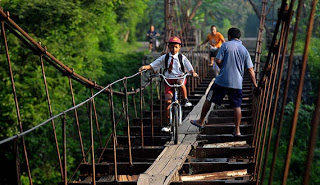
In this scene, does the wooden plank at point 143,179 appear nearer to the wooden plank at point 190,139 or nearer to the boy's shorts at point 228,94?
the wooden plank at point 190,139

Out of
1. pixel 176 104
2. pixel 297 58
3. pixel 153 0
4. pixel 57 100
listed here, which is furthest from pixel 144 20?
pixel 176 104

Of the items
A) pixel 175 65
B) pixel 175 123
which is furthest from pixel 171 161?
pixel 175 65

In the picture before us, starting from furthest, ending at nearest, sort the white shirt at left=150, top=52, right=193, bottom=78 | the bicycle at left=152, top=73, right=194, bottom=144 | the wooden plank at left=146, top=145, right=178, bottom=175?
the white shirt at left=150, top=52, right=193, bottom=78, the bicycle at left=152, top=73, right=194, bottom=144, the wooden plank at left=146, top=145, right=178, bottom=175

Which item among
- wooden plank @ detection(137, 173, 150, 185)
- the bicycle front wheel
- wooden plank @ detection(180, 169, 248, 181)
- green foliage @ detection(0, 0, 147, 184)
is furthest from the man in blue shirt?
green foliage @ detection(0, 0, 147, 184)

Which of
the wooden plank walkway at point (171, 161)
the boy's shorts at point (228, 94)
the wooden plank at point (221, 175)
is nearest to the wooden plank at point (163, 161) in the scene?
the wooden plank walkway at point (171, 161)

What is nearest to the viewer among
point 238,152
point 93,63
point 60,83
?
point 238,152

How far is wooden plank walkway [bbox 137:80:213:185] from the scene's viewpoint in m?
4.90

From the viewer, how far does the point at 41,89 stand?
52.7 ft

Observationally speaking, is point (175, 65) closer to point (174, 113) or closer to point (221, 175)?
point (174, 113)

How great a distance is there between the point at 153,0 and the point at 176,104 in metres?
36.4

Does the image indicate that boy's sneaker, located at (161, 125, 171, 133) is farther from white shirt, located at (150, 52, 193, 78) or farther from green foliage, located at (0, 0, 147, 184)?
green foliage, located at (0, 0, 147, 184)

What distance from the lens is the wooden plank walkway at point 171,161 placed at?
16.1ft

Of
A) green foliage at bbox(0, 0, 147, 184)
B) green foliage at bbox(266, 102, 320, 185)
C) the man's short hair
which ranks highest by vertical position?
the man's short hair

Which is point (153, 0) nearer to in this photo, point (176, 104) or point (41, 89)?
point (41, 89)
